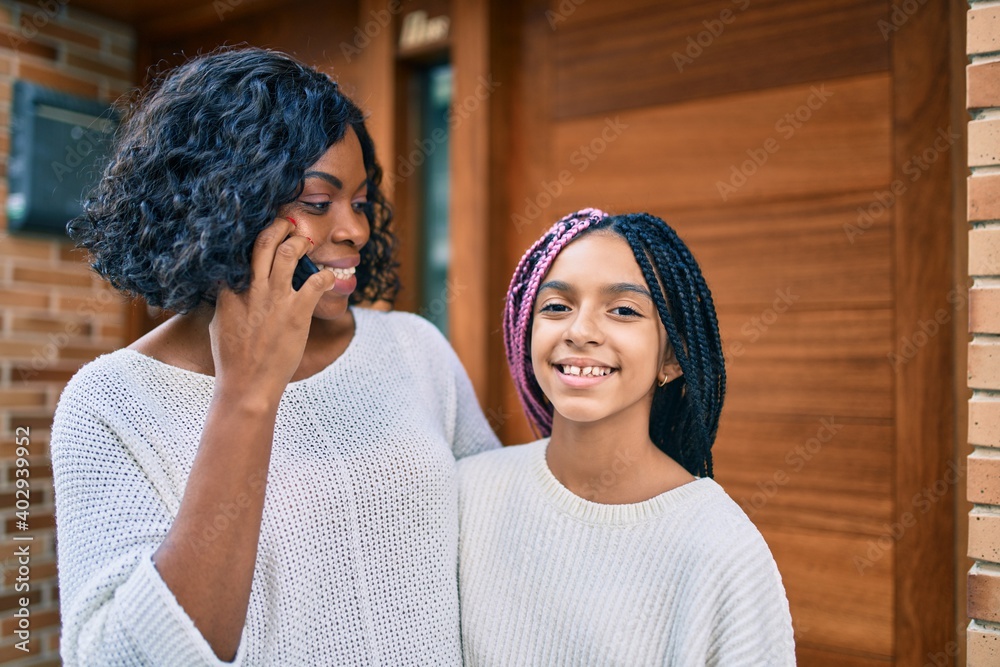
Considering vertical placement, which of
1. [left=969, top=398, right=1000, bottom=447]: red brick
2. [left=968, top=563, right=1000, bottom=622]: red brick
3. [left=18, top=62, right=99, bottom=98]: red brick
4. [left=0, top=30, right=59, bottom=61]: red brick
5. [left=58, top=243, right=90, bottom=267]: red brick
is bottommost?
[left=968, top=563, right=1000, bottom=622]: red brick

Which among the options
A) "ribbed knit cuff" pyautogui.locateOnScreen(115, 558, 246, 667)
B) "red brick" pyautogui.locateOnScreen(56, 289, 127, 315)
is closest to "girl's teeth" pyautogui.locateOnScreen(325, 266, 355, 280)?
"ribbed knit cuff" pyautogui.locateOnScreen(115, 558, 246, 667)

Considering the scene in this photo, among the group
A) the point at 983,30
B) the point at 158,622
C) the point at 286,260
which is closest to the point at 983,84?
the point at 983,30

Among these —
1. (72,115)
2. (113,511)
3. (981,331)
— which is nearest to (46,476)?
(72,115)

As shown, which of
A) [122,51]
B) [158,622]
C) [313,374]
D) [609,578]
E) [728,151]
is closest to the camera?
[158,622]

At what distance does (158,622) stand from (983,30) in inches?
68.5

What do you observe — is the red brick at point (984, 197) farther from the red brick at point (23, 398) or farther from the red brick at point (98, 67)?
the red brick at point (98, 67)

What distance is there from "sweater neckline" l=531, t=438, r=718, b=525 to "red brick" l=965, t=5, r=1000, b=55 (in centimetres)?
97

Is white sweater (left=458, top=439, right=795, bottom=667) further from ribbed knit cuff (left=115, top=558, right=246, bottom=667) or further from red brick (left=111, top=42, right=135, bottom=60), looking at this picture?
red brick (left=111, top=42, right=135, bottom=60)

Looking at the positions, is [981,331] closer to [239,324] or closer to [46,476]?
[239,324]

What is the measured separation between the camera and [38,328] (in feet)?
10.1

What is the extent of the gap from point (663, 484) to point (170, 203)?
3.19ft

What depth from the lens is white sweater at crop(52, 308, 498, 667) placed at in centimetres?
115

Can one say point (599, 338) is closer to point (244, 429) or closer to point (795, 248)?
point (244, 429)

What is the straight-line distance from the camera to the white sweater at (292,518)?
115 centimetres
